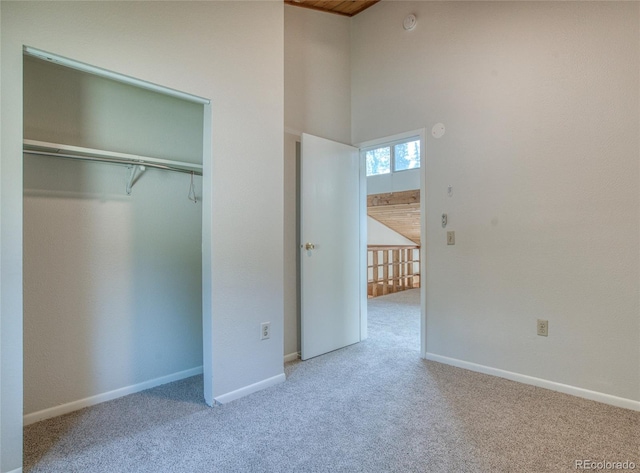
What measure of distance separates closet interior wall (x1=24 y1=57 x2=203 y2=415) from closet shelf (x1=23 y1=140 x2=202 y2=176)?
0.09m

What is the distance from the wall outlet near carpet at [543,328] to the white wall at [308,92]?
1787mm

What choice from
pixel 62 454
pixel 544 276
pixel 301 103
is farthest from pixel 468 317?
pixel 62 454

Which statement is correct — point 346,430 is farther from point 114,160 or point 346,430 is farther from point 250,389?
point 114,160

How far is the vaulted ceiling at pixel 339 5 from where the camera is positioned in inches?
119

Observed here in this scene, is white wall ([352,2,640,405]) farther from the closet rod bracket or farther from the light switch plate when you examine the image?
the closet rod bracket

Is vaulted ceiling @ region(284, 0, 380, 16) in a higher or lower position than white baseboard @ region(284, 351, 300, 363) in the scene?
higher

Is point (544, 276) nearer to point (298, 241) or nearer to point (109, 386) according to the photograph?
point (298, 241)

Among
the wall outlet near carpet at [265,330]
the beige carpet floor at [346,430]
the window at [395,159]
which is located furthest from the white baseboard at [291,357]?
the window at [395,159]

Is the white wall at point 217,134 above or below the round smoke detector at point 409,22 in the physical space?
below

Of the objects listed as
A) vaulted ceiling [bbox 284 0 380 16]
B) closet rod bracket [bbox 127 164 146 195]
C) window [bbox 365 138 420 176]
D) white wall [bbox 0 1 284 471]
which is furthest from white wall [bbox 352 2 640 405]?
window [bbox 365 138 420 176]

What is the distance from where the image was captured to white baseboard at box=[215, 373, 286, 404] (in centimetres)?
210

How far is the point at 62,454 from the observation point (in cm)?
160

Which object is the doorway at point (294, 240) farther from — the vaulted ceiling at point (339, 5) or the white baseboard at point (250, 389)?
the vaulted ceiling at point (339, 5)

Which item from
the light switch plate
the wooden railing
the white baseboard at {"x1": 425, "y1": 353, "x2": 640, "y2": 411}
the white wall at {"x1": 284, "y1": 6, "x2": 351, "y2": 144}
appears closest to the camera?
the white baseboard at {"x1": 425, "y1": 353, "x2": 640, "y2": 411}
